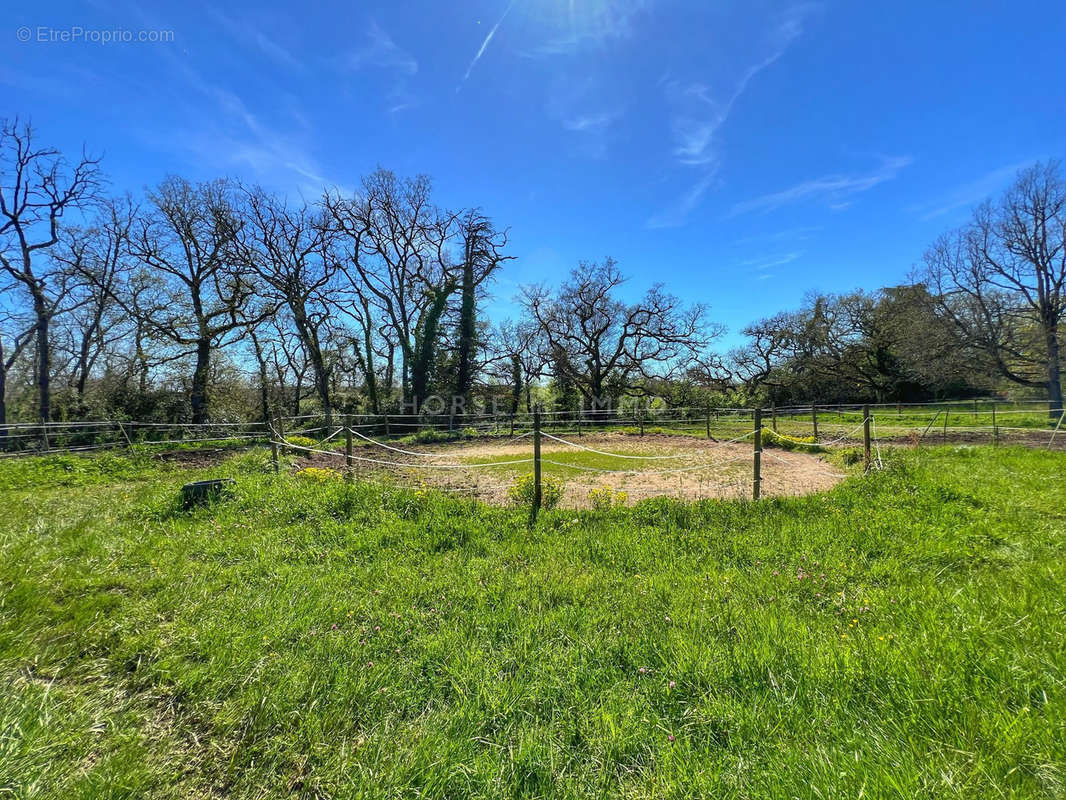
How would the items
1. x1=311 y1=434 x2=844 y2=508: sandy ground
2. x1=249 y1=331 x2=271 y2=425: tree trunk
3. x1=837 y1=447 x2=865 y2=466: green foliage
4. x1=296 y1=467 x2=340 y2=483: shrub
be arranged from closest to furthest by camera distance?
x1=296 y1=467 x2=340 y2=483: shrub, x1=311 y1=434 x2=844 y2=508: sandy ground, x1=837 y1=447 x2=865 y2=466: green foliage, x1=249 y1=331 x2=271 y2=425: tree trunk

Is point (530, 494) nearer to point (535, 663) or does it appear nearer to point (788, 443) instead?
point (535, 663)

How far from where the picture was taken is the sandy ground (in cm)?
700

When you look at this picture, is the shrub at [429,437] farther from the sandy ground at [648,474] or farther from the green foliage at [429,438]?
the sandy ground at [648,474]

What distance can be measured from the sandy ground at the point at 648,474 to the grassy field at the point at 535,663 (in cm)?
252

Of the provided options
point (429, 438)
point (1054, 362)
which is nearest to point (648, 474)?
Answer: point (429, 438)

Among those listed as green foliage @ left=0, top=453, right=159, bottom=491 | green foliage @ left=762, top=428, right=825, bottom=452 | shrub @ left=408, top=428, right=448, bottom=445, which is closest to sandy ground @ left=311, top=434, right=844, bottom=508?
green foliage @ left=762, top=428, right=825, bottom=452

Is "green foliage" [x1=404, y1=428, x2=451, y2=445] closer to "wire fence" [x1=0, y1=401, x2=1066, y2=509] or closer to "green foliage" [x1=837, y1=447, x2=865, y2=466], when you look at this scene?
"wire fence" [x1=0, y1=401, x2=1066, y2=509]

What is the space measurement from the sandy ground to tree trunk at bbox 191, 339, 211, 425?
12.1m

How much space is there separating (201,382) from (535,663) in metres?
24.1

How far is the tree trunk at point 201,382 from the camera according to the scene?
19141 millimetres

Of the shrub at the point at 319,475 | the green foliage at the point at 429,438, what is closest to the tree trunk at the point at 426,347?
the green foliage at the point at 429,438

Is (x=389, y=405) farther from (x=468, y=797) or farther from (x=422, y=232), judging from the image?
(x=468, y=797)

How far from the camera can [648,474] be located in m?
9.17

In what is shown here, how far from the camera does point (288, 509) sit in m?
5.16
